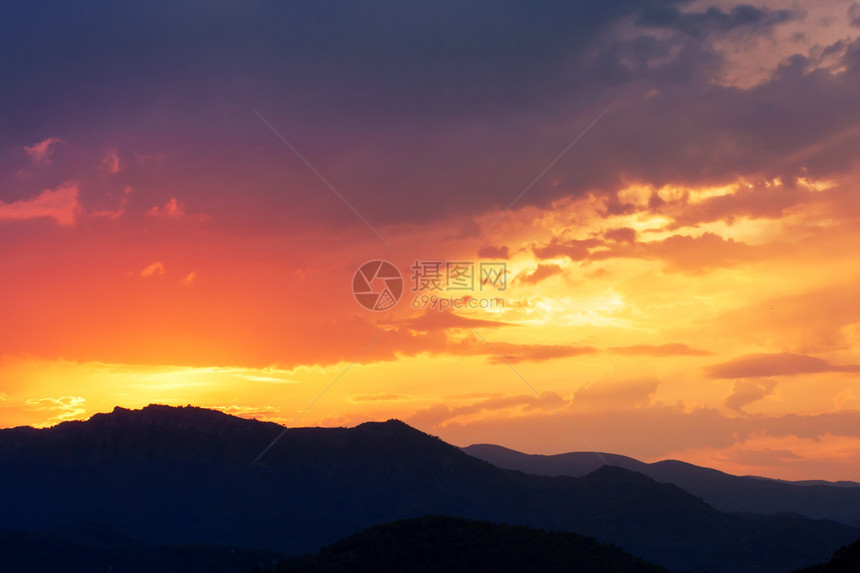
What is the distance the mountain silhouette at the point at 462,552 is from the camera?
133250mm

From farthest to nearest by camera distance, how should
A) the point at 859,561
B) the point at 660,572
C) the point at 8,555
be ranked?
the point at 8,555 < the point at 660,572 < the point at 859,561

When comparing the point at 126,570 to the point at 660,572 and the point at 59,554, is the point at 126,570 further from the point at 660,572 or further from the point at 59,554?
the point at 660,572

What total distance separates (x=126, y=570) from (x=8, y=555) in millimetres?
25428

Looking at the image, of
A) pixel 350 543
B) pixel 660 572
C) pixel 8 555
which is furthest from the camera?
pixel 8 555

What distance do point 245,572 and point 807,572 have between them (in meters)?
136

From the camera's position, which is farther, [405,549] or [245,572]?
[245,572]

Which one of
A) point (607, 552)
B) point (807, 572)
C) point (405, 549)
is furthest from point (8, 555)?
point (807, 572)

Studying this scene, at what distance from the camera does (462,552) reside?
452 ft

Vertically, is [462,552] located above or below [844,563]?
below

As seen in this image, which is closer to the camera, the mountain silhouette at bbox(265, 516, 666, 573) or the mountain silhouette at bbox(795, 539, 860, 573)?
the mountain silhouette at bbox(795, 539, 860, 573)

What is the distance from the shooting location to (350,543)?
14950cm

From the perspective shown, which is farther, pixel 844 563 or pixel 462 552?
pixel 462 552

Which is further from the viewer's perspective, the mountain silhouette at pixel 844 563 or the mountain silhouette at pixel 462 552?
the mountain silhouette at pixel 462 552

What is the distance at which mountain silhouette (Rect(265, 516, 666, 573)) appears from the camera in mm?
133250
